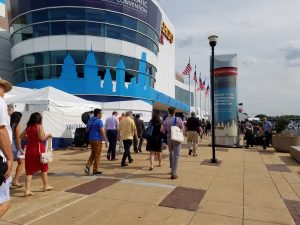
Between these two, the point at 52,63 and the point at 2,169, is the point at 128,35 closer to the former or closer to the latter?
the point at 52,63

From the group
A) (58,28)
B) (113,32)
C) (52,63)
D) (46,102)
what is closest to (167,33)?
(113,32)

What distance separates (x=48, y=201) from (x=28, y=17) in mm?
28875

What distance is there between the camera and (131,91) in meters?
31.7

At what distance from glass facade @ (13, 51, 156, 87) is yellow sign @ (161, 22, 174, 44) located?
50.7ft

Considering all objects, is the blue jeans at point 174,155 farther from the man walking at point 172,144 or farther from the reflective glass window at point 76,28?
the reflective glass window at point 76,28

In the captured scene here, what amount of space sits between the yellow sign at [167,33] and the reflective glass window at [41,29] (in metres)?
19.9

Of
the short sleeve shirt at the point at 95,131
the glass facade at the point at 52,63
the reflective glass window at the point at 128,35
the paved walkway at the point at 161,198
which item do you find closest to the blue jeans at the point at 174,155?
the paved walkway at the point at 161,198

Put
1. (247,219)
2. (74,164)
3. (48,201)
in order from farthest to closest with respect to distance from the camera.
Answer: (74,164), (48,201), (247,219)

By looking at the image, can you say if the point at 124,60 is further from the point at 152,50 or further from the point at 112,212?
the point at 112,212

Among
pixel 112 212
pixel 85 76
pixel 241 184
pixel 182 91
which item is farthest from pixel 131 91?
pixel 182 91

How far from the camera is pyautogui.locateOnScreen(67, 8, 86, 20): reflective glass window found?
93.9ft

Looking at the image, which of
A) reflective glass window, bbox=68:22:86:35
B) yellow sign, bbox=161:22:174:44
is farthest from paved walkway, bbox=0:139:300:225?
yellow sign, bbox=161:22:174:44

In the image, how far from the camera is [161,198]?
5.72 metres

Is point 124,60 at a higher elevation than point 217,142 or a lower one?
higher
